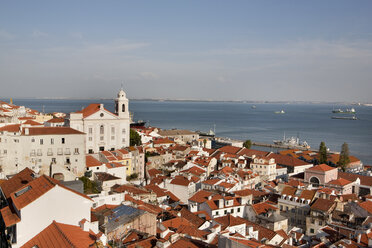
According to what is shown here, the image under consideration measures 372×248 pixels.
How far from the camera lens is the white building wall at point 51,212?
8.48m

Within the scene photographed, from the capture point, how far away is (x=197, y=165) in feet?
103

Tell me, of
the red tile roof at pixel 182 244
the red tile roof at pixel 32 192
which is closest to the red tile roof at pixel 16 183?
the red tile roof at pixel 32 192

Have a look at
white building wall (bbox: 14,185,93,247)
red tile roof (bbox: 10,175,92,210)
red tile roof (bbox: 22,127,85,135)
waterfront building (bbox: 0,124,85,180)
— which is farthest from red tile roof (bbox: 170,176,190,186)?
red tile roof (bbox: 10,175,92,210)

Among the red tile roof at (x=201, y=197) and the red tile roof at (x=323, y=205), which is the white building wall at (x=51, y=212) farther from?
the red tile roof at (x=323, y=205)

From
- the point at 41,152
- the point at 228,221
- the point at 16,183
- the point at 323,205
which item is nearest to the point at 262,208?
the point at 323,205

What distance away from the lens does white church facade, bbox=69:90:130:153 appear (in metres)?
32.2

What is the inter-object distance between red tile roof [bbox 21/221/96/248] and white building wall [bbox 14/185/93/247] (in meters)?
0.14

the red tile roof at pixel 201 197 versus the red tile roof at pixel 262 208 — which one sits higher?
the red tile roof at pixel 201 197

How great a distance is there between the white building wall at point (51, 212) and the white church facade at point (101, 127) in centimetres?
2348

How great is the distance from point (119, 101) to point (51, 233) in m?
28.2

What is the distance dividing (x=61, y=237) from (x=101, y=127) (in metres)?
25.6

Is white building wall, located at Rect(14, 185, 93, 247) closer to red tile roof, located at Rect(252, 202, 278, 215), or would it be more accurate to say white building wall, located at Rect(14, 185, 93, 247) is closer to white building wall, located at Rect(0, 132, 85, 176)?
red tile roof, located at Rect(252, 202, 278, 215)

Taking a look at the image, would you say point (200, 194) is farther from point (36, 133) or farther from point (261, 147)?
point (261, 147)

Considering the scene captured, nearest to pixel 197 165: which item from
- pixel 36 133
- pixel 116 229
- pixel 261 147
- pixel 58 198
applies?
pixel 36 133
